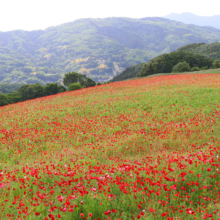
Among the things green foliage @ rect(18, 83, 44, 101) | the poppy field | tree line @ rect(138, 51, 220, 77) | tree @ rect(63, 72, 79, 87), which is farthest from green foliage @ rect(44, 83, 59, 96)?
the poppy field

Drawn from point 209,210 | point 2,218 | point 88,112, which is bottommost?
point 209,210

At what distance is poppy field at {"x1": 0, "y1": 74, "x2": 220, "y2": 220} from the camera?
13.9 feet

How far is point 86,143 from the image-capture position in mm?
10086

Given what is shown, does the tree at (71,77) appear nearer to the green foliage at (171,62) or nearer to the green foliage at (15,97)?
the green foliage at (15,97)

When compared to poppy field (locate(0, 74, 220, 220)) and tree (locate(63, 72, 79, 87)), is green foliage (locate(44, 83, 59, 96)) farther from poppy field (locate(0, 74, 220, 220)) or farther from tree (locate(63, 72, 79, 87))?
poppy field (locate(0, 74, 220, 220))

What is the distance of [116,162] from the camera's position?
7.17 m

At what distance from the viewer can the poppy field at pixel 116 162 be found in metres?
4.24

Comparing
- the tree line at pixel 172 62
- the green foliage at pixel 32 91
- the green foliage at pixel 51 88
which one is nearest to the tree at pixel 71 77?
the green foliage at pixel 51 88

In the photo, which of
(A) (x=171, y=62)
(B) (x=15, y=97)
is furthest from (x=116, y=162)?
(A) (x=171, y=62)

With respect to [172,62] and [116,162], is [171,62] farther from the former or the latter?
[116,162]

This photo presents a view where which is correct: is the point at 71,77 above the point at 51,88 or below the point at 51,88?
above

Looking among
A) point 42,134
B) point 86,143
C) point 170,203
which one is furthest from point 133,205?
point 42,134

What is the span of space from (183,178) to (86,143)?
618cm

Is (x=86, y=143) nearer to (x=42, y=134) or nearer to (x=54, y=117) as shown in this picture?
(x=42, y=134)
